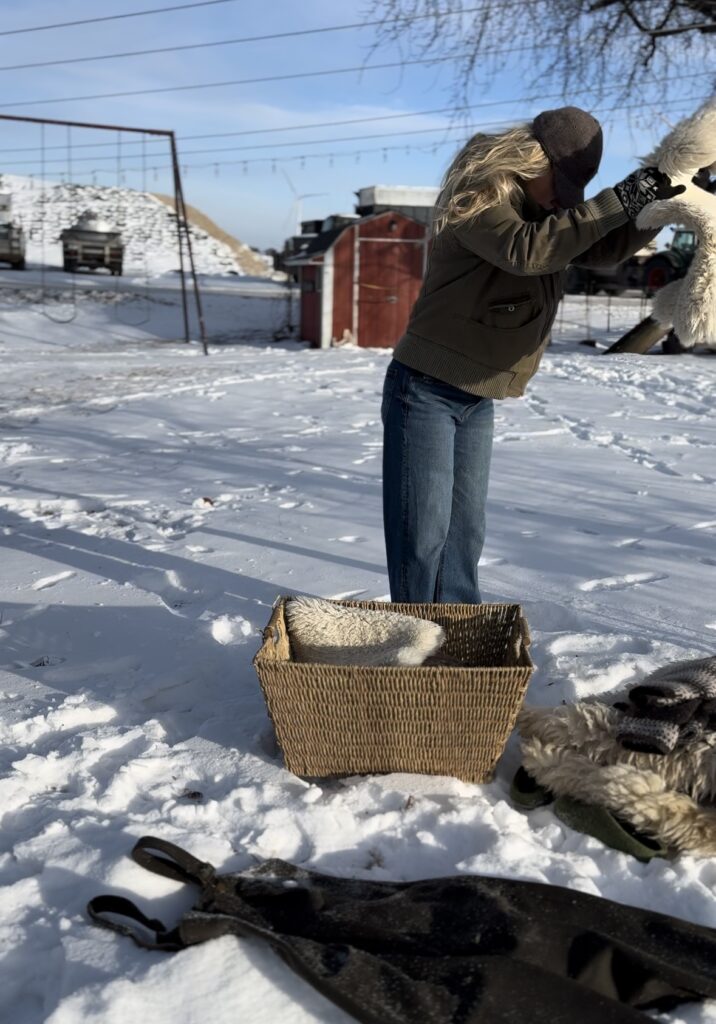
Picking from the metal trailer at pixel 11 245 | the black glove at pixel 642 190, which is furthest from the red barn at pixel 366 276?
the black glove at pixel 642 190

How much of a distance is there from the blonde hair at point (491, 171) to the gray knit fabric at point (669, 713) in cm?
130

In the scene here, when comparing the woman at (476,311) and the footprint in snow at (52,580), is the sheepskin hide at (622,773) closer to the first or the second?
the woman at (476,311)

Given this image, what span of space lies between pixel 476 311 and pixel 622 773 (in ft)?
4.25

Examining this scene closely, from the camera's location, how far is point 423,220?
16.8 meters

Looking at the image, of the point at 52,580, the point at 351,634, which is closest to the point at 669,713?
the point at 351,634

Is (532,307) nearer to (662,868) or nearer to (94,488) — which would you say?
(662,868)

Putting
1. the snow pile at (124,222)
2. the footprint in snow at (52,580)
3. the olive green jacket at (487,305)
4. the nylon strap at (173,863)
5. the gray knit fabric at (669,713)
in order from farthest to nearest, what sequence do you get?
1. the snow pile at (124,222)
2. the footprint in snow at (52,580)
3. the olive green jacket at (487,305)
4. the gray knit fabric at (669,713)
5. the nylon strap at (173,863)

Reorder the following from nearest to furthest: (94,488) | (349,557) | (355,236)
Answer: (349,557) < (94,488) < (355,236)

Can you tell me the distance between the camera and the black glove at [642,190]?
90.8 inches

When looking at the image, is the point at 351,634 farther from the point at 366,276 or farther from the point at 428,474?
the point at 366,276

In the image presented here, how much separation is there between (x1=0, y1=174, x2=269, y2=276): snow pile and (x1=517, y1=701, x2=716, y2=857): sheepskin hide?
92.1 feet

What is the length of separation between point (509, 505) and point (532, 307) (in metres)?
2.70

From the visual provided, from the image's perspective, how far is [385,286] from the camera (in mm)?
16344

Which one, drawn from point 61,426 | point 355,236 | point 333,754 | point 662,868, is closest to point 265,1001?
point 333,754
